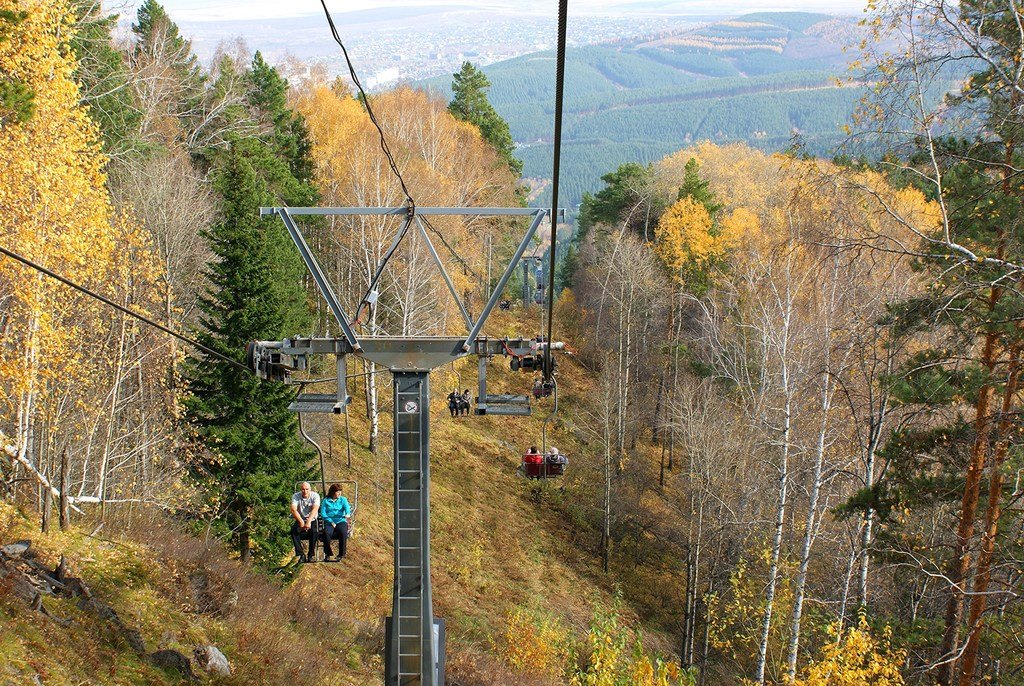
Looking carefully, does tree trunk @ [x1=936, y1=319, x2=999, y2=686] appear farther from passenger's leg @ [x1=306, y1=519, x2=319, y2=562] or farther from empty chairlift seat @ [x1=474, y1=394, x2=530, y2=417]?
passenger's leg @ [x1=306, y1=519, x2=319, y2=562]

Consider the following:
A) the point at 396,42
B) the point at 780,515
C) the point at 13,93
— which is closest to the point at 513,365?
the point at 13,93

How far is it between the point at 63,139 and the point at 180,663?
9779 mm

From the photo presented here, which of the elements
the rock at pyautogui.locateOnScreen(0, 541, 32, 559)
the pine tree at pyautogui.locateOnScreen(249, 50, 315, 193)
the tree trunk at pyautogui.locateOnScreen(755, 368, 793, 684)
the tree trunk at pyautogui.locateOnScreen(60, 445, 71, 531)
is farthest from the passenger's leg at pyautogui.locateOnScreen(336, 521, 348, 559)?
the pine tree at pyautogui.locateOnScreen(249, 50, 315, 193)

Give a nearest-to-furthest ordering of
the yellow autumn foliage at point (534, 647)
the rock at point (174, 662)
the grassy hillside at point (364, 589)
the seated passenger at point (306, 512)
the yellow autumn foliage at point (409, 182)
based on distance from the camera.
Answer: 1. the seated passenger at point (306, 512)
2. the grassy hillside at point (364, 589)
3. the rock at point (174, 662)
4. the yellow autumn foliage at point (534, 647)
5. the yellow autumn foliage at point (409, 182)

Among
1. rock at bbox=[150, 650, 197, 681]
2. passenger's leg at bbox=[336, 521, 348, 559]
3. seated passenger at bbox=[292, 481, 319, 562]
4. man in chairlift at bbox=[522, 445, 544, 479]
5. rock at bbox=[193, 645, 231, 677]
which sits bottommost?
rock at bbox=[193, 645, 231, 677]

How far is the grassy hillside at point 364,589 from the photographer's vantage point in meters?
12.6

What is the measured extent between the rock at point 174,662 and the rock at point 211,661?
54 centimetres

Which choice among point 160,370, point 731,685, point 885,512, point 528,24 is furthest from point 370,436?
point 528,24

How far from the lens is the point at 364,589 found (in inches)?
902

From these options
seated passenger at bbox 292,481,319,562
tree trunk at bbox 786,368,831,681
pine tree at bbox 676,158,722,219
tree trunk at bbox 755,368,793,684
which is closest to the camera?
seated passenger at bbox 292,481,319,562

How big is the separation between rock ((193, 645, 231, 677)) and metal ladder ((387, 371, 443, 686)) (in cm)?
612

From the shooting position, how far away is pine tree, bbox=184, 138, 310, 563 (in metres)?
18.8

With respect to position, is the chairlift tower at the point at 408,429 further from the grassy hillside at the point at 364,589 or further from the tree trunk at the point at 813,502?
the tree trunk at the point at 813,502

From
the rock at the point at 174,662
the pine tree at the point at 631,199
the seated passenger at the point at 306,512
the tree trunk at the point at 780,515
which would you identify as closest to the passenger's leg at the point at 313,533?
the seated passenger at the point at 306,512
